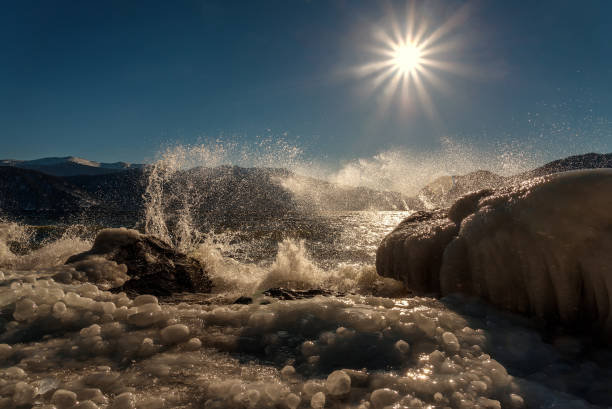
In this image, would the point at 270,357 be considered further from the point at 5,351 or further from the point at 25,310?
the point at 25,310

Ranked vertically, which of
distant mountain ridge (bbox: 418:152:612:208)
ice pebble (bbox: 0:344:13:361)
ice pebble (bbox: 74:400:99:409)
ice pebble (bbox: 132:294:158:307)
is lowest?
ice pebble (bbox: 0:344:13:361)

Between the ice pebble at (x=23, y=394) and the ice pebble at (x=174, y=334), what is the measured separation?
1050 millimetres

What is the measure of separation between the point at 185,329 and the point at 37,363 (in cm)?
118

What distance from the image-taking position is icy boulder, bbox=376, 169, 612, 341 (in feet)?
12.0

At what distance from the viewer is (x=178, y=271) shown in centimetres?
776

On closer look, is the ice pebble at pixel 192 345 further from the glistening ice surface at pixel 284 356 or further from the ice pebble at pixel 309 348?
the ice pebble at pixel 309 348

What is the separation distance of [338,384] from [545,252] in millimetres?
3244

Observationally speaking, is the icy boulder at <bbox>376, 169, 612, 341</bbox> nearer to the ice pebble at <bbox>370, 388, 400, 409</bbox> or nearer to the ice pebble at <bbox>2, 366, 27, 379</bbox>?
the ice pebble at <bbox>370, 388, 400, 409</bbox>

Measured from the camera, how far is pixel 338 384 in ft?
7.77

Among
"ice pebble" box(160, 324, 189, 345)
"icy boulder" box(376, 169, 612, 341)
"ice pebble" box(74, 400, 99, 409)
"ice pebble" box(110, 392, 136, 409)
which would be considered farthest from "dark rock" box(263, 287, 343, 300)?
"ice pebble" box(74, 400, 99, 409)

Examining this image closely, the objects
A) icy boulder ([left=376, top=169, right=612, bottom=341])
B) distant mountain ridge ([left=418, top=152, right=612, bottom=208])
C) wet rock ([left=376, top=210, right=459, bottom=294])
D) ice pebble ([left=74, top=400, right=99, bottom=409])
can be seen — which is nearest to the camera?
ice pebble ([left=74, top=400, right=99, bottom=409])

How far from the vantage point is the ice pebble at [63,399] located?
82.0 inches

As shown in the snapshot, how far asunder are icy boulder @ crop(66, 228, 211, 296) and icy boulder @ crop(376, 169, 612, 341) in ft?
18.7

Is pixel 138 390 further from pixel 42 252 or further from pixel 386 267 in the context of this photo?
pixel 42 252
